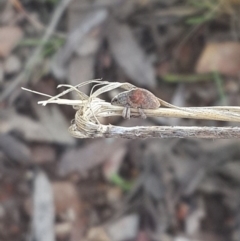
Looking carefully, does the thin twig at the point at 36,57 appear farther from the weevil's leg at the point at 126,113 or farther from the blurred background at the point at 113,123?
the weevil's leg at the point at 126,113

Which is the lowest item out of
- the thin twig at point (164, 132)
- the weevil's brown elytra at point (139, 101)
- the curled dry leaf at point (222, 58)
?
the thin twig at point (164, 132)

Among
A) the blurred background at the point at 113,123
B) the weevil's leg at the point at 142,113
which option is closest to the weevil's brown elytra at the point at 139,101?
the weevil's leg at the point at 142,113

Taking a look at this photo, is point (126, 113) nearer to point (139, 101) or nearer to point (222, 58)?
point (139, 101)

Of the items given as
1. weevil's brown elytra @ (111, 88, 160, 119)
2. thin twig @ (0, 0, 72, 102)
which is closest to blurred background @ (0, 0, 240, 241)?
thin twig @ (0, 0, 72, 102)

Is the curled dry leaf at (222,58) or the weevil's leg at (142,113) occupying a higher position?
the curled dry leaf at (222,58)

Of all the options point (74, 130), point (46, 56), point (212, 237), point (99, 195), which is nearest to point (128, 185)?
point (99, 195)

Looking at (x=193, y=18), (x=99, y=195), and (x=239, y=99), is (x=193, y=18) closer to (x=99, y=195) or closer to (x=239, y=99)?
(x=239, y=99)

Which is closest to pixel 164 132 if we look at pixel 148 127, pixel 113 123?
pixel 148 127
